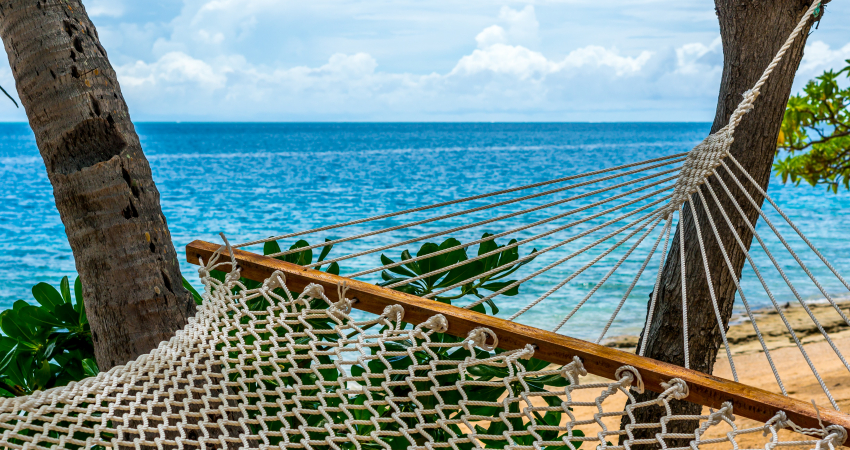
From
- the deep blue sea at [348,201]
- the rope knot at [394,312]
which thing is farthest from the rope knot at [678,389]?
the deep blue sea at [348,201]

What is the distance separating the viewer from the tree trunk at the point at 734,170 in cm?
155

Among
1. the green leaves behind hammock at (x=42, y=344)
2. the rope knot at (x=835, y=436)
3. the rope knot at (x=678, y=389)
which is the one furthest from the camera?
the green leaves behind hammock at (x=42, y=344)

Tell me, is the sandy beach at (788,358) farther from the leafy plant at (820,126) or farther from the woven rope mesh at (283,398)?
the woven rope mesh at (283,398)

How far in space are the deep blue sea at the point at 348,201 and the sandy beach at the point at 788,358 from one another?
0.88m

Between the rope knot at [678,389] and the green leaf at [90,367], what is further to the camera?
the green leaf at [90,367]

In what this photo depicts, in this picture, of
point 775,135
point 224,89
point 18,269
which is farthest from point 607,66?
point 775,135

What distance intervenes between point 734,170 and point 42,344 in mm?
1855

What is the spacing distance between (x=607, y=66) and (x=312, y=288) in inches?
1929

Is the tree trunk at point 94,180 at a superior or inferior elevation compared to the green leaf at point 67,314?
superior

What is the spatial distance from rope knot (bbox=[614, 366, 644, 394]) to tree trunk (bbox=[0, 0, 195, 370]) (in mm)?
808

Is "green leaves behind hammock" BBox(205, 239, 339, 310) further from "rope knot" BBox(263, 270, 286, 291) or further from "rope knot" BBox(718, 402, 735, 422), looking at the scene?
"rope knot" BBox(718, 402, 735, 422)

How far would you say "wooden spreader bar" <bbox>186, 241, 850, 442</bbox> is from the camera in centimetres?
92

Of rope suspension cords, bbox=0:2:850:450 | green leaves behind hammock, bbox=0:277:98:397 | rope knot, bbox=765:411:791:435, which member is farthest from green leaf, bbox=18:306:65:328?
rope knot, bbox=765:411:791:435

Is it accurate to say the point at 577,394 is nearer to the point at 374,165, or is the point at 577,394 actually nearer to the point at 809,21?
the point at 809,21
